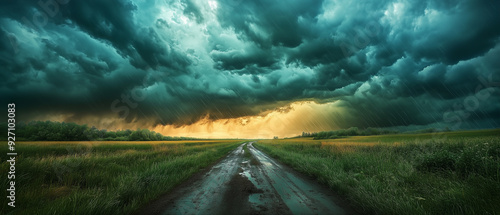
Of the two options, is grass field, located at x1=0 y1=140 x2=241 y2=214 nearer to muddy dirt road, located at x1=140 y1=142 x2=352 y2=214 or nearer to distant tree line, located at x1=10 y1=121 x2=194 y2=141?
muddy dirt road, located at x1=140 y1=142 x2=352 y2=214

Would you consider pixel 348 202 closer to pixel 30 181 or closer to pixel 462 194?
pixel 462 194

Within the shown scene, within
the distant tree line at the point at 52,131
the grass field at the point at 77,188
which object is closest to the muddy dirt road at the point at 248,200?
the grass field at the point at 77,188

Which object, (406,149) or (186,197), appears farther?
(406,149)

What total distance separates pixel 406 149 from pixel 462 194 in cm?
1305

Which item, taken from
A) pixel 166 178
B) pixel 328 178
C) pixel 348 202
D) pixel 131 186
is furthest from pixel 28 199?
pixel 328 178

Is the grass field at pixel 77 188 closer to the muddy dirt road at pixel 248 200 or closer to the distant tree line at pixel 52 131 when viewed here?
the muddy dirt road at pixel 248 200

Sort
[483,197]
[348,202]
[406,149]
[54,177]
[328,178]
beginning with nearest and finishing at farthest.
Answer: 1. [483,197]
2. [348,202]
3. [54,177]
4. [328,178]
5. [406,149]

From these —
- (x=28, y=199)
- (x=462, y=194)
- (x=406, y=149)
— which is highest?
(x=28, y=199)

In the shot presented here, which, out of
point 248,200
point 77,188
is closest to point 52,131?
point 77,188

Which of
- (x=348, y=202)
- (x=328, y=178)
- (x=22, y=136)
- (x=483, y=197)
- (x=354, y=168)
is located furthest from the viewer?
(x=22, y=136)

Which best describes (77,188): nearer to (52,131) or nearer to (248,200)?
(248,200)

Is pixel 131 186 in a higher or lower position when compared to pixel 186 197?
higher

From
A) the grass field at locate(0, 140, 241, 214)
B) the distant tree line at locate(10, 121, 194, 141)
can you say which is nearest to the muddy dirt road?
the grass field at locate(0, 140, 241, 214)

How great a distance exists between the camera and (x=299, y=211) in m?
4.11
